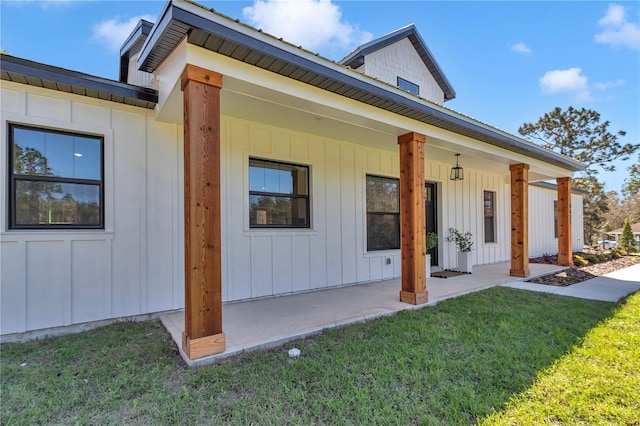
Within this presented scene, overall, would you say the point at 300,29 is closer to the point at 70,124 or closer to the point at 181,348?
the point at 70,124

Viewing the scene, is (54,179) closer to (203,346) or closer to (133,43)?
(203,346)

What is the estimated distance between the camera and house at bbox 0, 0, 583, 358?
2.70 m

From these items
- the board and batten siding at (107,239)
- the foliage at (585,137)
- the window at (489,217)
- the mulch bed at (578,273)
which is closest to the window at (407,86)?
the window at (489,217)

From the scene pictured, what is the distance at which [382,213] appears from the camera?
649 centimetres

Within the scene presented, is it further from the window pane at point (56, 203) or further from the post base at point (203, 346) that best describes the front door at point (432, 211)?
the window pane at point (56, 203)

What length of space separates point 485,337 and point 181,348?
123 inches

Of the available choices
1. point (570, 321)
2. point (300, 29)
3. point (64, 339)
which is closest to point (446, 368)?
point (570, 321)

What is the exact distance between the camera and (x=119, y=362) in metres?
2.77

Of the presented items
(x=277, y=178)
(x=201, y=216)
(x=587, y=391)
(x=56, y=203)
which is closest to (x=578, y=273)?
(x=587, y=391)

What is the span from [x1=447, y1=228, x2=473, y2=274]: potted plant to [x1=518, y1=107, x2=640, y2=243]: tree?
637 inches

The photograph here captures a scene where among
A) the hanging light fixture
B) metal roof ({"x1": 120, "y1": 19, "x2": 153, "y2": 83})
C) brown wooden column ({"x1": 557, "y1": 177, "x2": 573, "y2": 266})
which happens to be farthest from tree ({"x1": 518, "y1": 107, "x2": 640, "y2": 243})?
metal roof ({"x1": 120, "y1": 19, "x2": 153, "y2": 83})

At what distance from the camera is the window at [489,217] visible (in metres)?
8.97

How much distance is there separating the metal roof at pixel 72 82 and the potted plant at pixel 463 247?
6899 millimetres

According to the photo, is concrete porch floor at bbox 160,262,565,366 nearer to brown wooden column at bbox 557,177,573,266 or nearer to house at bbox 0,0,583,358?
house at bbox 0,0,583,358
